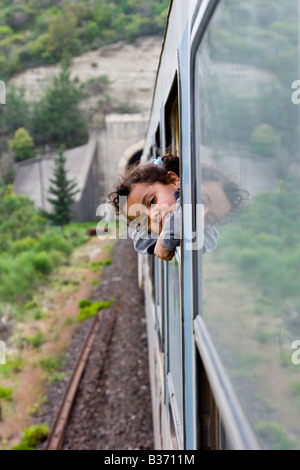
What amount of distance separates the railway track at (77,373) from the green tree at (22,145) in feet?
105

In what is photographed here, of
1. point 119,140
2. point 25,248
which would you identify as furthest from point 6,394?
point 119,140

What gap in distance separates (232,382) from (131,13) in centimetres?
7821

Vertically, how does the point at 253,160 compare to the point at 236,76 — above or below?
below

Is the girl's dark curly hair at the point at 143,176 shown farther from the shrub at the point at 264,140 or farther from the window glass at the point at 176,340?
the shrub at the point at 264,140

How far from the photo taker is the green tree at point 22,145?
38938 millimetres

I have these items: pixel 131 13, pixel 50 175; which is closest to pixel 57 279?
pixel 50 175

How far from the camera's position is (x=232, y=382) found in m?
0.80

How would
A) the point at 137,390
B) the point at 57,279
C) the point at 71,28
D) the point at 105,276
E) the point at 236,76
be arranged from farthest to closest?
the point at 71,28
the point at 57,279
the point at 105,276
the point at 137,390
the point at 236,76

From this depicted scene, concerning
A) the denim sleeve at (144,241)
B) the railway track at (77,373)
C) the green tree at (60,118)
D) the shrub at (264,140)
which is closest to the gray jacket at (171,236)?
the denim sleeve at (144,241)

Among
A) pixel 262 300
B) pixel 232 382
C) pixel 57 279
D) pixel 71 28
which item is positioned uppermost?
pixel 71 28

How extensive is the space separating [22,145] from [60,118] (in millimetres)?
5638

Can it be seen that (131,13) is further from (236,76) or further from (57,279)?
(236,76)

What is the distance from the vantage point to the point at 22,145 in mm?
39031

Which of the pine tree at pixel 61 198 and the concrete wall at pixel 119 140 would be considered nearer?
the pine tree at pixel 61 198
